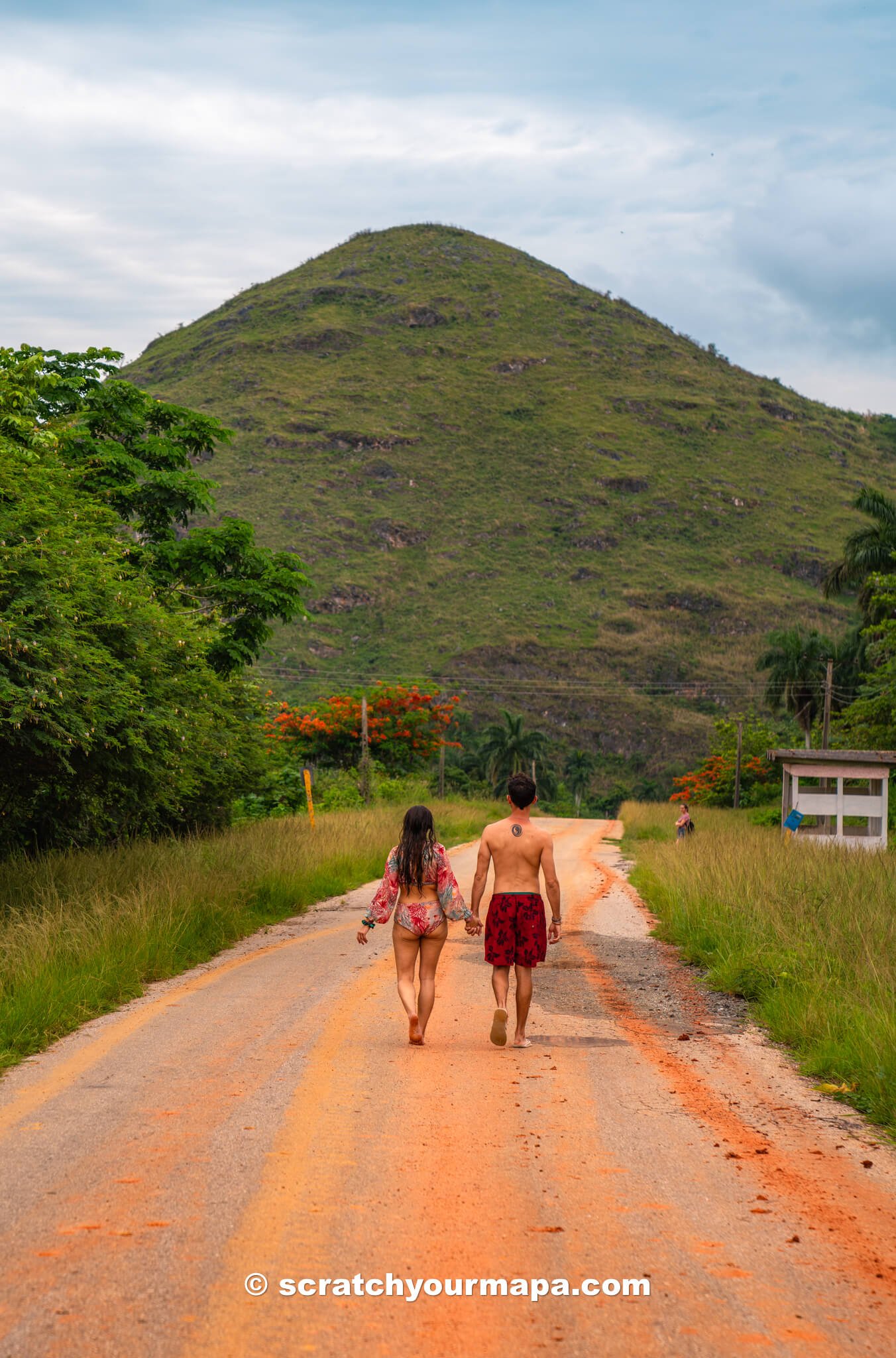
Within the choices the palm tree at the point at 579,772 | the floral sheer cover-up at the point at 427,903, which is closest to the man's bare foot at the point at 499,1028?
the floral sheer cover-up at the point at 427,903

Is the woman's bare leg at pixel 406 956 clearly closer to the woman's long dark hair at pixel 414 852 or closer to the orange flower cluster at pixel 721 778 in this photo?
the woman's long dark hair at pixel 414 852

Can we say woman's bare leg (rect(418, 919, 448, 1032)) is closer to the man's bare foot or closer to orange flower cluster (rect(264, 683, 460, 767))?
the man's bare foot

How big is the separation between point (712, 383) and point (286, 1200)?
164150 millimetres

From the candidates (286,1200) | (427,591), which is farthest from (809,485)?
(286,1200)

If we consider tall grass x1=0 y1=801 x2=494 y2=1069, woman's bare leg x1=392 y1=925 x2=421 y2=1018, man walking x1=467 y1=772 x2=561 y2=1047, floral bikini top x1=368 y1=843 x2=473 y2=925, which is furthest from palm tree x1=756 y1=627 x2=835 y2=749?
woman's bare leg x1=392 y1=925 x2=421 y2=1018

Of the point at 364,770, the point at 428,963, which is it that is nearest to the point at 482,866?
the point at 428,963

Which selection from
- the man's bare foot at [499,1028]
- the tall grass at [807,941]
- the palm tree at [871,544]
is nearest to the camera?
the tall grass at [807,941]

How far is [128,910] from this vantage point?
39.1ft

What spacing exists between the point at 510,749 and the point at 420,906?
67.1 m

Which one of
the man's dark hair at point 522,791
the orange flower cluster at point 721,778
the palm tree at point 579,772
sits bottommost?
the palm tree at point 579,772

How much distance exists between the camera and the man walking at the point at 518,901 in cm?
838

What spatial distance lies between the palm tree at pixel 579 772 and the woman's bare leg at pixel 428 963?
256 ft

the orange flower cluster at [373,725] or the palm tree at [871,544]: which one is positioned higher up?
the palm tree at [871,544]

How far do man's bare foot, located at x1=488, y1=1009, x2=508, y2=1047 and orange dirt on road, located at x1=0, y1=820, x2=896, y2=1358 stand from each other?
146 mm
